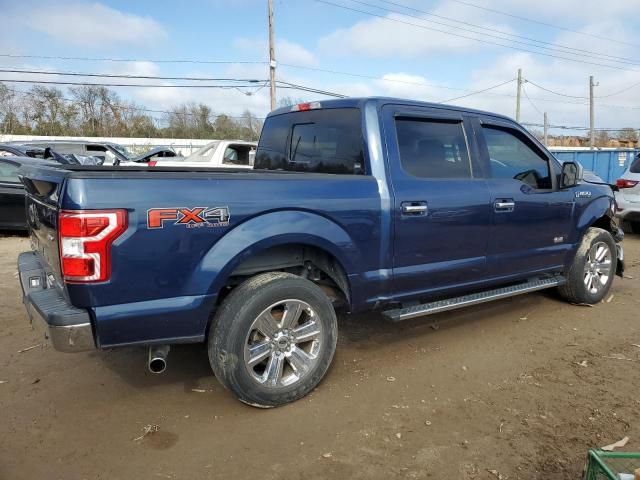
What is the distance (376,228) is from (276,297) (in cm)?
87

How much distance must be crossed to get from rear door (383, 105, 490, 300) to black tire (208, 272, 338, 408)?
747mm

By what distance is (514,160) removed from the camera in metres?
4.56

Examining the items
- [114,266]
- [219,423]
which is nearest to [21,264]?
[114,266]

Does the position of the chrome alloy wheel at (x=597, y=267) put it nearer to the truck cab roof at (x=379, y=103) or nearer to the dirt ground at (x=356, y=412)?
the dirt ground at (x=356, y=412)

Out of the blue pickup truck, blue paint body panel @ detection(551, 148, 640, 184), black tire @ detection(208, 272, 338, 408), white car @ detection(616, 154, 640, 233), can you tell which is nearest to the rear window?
the blue pickup truck

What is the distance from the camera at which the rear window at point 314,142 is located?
375cm

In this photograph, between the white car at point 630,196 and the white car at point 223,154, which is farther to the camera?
the white car at point 223,154

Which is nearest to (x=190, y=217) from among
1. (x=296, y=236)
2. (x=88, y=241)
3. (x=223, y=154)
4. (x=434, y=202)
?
(x=88, y=241)

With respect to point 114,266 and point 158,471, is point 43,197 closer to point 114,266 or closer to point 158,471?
point 114,266

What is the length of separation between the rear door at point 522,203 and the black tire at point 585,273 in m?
0.30

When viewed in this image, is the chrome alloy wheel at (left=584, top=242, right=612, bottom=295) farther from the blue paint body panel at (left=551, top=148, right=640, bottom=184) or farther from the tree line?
the tree line

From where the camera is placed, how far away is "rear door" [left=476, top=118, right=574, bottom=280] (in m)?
4.26

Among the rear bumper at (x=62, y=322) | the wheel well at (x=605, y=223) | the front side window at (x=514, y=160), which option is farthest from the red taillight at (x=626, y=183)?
the rear bumper at (x=62, y=322)

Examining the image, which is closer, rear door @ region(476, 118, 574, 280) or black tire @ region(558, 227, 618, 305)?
rear door @ region(476, 118, 574, 280)
